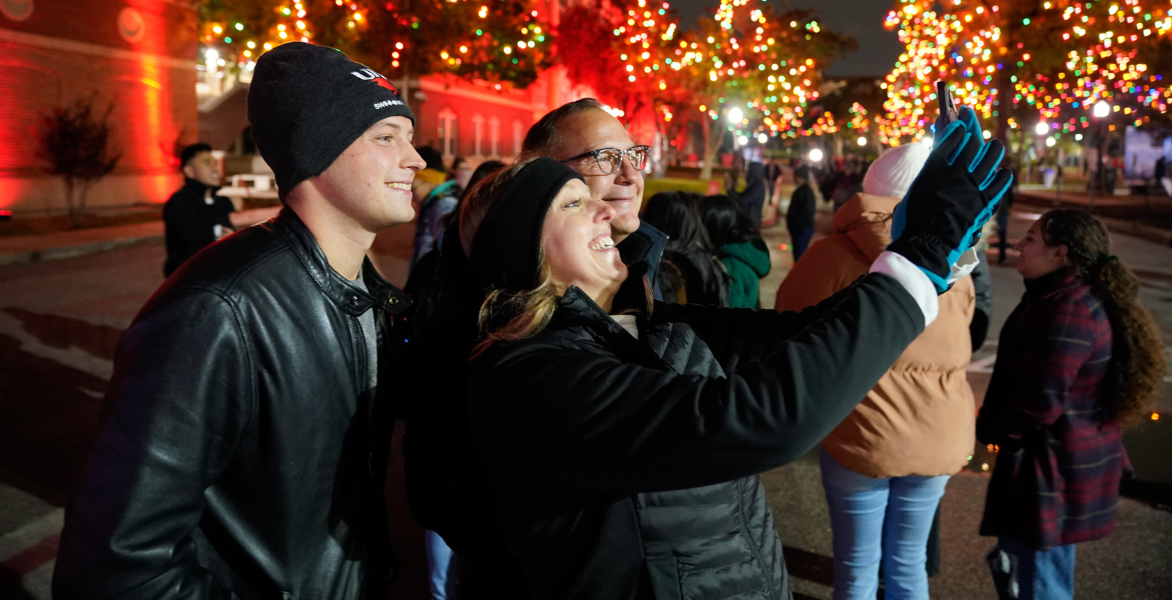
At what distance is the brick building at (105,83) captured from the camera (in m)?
17.1

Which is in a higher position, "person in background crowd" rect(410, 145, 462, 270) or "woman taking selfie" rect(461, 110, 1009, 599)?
"person in background crowd" rect(410, 145, 462, 270)

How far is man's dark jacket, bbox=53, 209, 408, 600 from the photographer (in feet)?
4.58

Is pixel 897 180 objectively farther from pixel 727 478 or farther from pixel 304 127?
pixel 304 127

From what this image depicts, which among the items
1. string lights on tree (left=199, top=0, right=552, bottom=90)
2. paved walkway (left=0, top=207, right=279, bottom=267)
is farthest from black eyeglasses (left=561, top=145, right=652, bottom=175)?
string lights on tree (left=199, top=0, right=552, bottom=90)

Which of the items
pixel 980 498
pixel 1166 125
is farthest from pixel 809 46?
pixel 980 498

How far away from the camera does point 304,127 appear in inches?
68.9

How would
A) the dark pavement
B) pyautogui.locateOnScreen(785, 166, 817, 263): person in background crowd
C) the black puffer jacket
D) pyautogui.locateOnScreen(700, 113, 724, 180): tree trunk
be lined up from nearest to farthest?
the black puffer jacket
the dark pavement
pyautogui.locateOnScreen(785, 166, 817, 263): person in background crowd
pyautogui.locateOnScreen(700, 113, 724, 180): tree trunk

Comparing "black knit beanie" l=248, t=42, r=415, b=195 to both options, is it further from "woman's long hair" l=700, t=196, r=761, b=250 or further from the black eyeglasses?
"woman's long hair" l=700, t=196, r=761, b=250

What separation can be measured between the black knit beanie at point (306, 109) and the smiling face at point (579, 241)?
0.49m

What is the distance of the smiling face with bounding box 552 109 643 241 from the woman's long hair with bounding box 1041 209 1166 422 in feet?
5.78

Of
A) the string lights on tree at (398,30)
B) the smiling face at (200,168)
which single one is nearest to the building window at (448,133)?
the string lights on tree at (398,30)

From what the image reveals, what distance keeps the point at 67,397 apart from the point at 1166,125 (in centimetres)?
4175

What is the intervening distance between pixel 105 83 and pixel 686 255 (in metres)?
20.3

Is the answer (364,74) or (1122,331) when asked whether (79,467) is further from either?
(1122,331)
